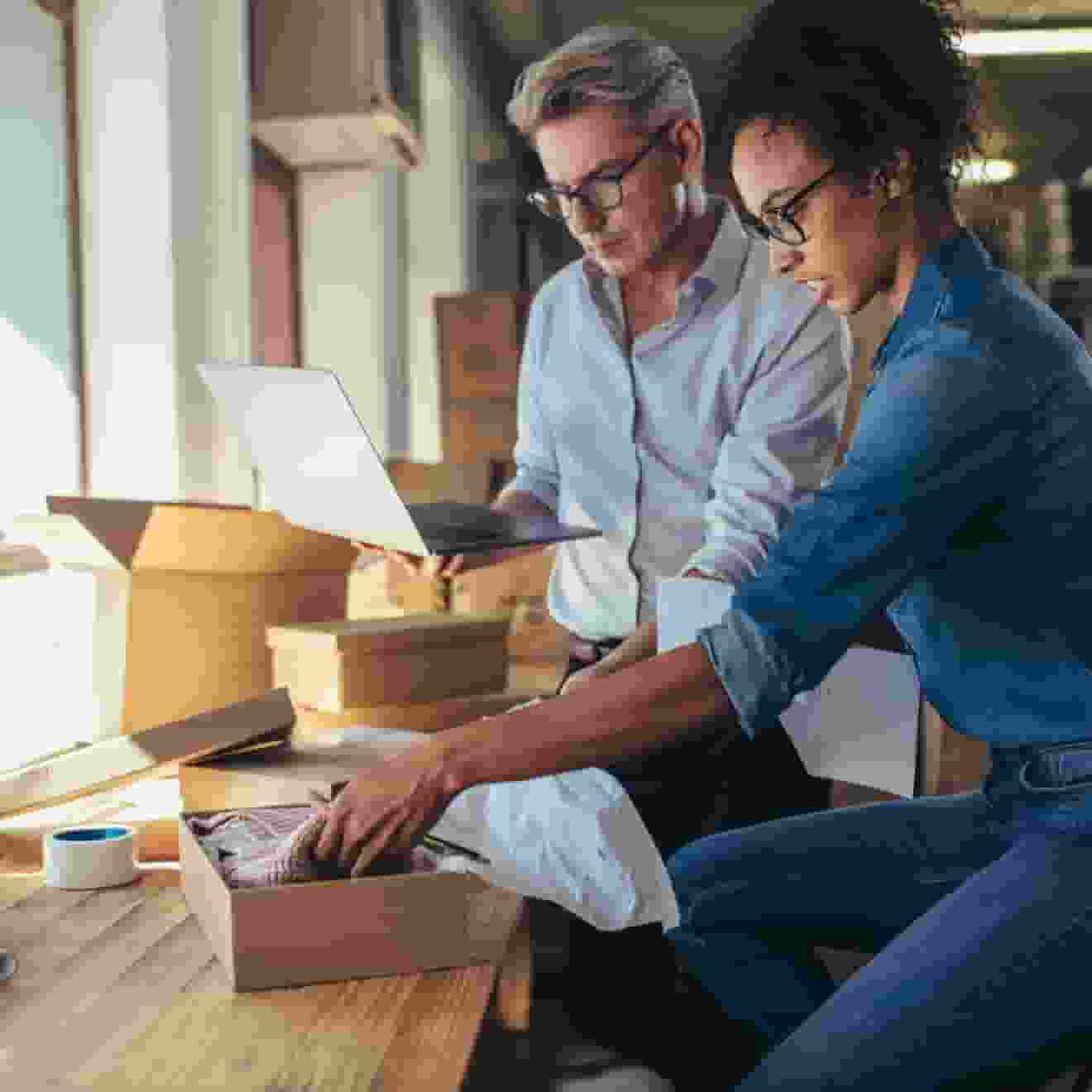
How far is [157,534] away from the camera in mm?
2188

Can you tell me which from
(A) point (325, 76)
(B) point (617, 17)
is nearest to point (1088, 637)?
(A) point (325, 76)

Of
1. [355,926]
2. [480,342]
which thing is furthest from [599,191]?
[480,342]

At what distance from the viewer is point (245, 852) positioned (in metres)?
1.25

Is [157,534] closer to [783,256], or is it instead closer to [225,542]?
[225,542]

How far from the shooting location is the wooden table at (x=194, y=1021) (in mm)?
982

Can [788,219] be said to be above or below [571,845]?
above

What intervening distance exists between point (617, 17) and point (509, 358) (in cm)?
321

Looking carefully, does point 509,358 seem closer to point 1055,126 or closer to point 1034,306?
point 1034,306

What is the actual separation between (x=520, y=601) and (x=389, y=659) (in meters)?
1.43

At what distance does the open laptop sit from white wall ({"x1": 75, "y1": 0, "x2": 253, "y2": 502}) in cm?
86

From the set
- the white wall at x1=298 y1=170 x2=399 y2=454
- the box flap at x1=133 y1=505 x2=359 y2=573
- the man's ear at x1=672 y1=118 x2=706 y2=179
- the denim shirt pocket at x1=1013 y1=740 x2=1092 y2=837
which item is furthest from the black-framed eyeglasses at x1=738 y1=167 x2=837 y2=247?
the white wall at x1=298 y1=170 x2=399 y2=454

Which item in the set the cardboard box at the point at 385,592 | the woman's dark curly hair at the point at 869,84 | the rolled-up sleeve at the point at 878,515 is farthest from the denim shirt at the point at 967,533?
the cardboard box at the point at 385,592

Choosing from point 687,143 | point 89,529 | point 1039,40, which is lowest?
point 89,529

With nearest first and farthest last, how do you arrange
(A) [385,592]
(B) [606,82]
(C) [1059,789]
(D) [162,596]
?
1. (C) [1059,789]
2. (B) [606,82]
3. (D) [162,596]
4. (A) [385,592]
